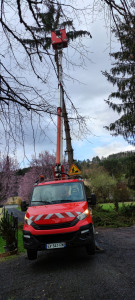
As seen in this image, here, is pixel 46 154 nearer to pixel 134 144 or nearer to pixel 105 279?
pixel 134 144

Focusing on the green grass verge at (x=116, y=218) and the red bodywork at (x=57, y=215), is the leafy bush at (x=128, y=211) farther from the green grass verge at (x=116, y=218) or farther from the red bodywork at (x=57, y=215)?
the red bodywork at (x=57, y=215)

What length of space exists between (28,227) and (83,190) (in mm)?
1899

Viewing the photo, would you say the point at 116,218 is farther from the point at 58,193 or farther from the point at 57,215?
the point at 57,215

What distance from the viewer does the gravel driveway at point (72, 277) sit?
4.18 metres

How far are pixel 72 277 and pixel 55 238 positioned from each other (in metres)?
1.24

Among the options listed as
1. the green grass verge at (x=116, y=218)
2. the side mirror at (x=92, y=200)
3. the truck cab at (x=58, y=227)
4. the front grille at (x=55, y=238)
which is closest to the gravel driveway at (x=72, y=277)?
the truck cab at (x=58, y=227)

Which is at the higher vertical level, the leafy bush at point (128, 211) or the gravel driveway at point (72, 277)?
the gravel driveway at point (72, 277)

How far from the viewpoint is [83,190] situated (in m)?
7.43

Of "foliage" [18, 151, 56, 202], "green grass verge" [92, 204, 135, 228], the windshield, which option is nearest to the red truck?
the windshield

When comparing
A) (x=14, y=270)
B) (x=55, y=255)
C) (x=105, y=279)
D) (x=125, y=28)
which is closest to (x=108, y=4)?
(x=125, y=28)

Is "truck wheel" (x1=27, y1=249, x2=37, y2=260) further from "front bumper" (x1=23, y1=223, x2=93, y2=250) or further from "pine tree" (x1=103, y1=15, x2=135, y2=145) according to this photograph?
"pine tree" (x1=103, y1=15, x2=135, y2=145)

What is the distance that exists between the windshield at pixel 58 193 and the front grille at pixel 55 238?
A: 1013 millimetres

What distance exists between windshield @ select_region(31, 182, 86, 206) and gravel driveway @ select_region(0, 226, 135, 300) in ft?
4.91

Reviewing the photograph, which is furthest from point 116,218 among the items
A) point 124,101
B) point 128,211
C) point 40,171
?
point 40,171
